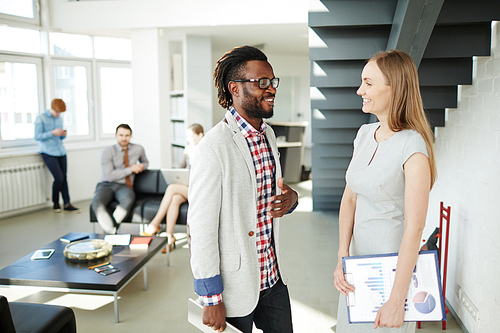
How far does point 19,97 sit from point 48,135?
89cm

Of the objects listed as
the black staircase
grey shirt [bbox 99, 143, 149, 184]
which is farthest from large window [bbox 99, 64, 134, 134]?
the black staircase

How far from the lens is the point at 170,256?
4359mm

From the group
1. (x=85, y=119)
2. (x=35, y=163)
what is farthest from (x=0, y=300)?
(x=85, y=119)

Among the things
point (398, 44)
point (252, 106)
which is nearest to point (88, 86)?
point (398, 44)

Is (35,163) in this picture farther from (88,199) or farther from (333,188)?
(333,188)

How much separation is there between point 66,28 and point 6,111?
1.64m

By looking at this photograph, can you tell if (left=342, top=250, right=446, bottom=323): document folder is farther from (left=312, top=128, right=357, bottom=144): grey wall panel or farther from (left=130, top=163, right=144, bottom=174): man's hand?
(left=130, top=163, right=144, bottom=174): man's hand

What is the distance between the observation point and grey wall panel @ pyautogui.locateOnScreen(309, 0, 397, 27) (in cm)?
263

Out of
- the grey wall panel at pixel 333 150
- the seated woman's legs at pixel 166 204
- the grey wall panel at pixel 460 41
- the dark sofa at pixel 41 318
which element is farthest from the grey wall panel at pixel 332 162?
the dark sofa at pixel 41 318

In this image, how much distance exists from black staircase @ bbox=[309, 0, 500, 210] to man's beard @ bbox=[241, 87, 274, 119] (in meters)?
1.21

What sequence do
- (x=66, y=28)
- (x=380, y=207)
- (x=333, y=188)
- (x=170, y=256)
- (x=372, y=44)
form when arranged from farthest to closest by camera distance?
(x=66, y=28) < (x=333, y=188) < (x=170, y=256) < (x=372, y=44) < (x=380, y=207)

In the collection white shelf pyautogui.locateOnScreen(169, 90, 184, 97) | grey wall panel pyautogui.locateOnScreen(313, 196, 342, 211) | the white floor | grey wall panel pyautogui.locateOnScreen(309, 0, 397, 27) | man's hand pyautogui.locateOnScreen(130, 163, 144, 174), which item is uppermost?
grey wall panel pyautogui.locateOnScreen(309, 0, 397, 27)

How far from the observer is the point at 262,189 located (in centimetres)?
159

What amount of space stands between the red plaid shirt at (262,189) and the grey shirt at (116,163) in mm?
3616
